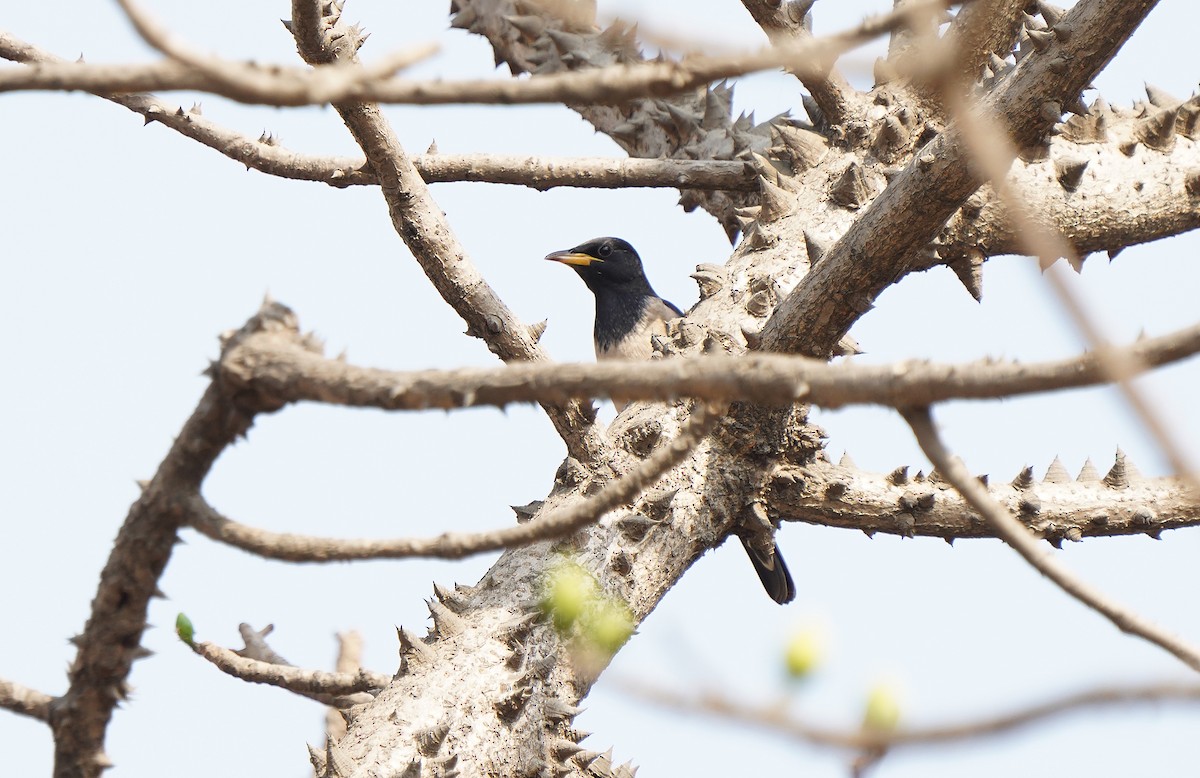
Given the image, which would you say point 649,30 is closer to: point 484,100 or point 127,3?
point 484,100

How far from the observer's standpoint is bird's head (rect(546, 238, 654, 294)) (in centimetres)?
821

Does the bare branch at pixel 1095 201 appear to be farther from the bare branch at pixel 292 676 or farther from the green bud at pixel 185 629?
the green bud at pixel 185 629

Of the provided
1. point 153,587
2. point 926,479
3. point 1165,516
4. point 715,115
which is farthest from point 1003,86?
point 715,115

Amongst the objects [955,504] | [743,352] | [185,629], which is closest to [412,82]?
[185,629]

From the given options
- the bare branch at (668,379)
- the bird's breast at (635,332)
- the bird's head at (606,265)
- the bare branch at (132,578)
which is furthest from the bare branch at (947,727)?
the bird's head at (606,265)

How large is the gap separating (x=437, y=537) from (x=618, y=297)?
21.5 feet

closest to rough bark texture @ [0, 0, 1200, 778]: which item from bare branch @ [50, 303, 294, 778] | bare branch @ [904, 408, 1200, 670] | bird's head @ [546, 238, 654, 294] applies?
bare branch @ [50, 303, 294, 778]

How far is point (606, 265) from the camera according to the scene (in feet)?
26.9

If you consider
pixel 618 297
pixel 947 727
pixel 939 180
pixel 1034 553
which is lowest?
pixel 947 727

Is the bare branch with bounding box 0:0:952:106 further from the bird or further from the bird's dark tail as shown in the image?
the bird

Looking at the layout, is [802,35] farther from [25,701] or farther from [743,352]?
[25,701]

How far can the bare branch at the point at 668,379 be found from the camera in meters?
1.37

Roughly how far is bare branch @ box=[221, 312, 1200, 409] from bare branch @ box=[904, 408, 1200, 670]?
13 cm

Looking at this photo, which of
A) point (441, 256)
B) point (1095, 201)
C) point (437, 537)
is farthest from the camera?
point (1095, 201)
